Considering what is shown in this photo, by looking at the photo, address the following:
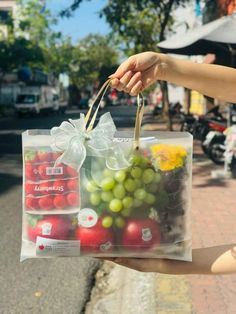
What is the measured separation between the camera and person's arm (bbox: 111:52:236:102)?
1761 millimetres

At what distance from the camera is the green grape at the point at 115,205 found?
1.75m

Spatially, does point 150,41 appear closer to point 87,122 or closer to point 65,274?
point 65,274

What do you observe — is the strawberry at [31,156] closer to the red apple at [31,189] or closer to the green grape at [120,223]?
the red apple at [31,189]

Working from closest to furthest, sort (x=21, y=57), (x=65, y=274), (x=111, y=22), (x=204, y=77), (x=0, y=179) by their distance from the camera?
(x=204, y=77), (x=65, y=274), (x=0, y=179), (x=111, y=22), (x=21, y=57)

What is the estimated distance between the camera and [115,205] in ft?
5.73

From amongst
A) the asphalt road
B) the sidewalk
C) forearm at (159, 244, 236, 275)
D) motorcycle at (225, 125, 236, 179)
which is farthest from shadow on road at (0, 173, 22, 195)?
forearm at (159, 244, 236, 275)

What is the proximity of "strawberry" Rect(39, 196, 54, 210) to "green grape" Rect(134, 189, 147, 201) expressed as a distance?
0.28 metres

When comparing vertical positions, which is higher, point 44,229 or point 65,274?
point 44,229

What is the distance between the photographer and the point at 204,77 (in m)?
1.91

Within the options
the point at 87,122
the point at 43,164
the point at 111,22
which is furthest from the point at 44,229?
the point at 111,22

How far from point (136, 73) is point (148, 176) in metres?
0.34

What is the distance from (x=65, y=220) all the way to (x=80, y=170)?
0.17 metres

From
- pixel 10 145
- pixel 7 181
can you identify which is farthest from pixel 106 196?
pixel 10 145

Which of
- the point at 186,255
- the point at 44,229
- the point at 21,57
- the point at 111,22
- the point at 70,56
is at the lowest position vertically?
the point at 70,56
